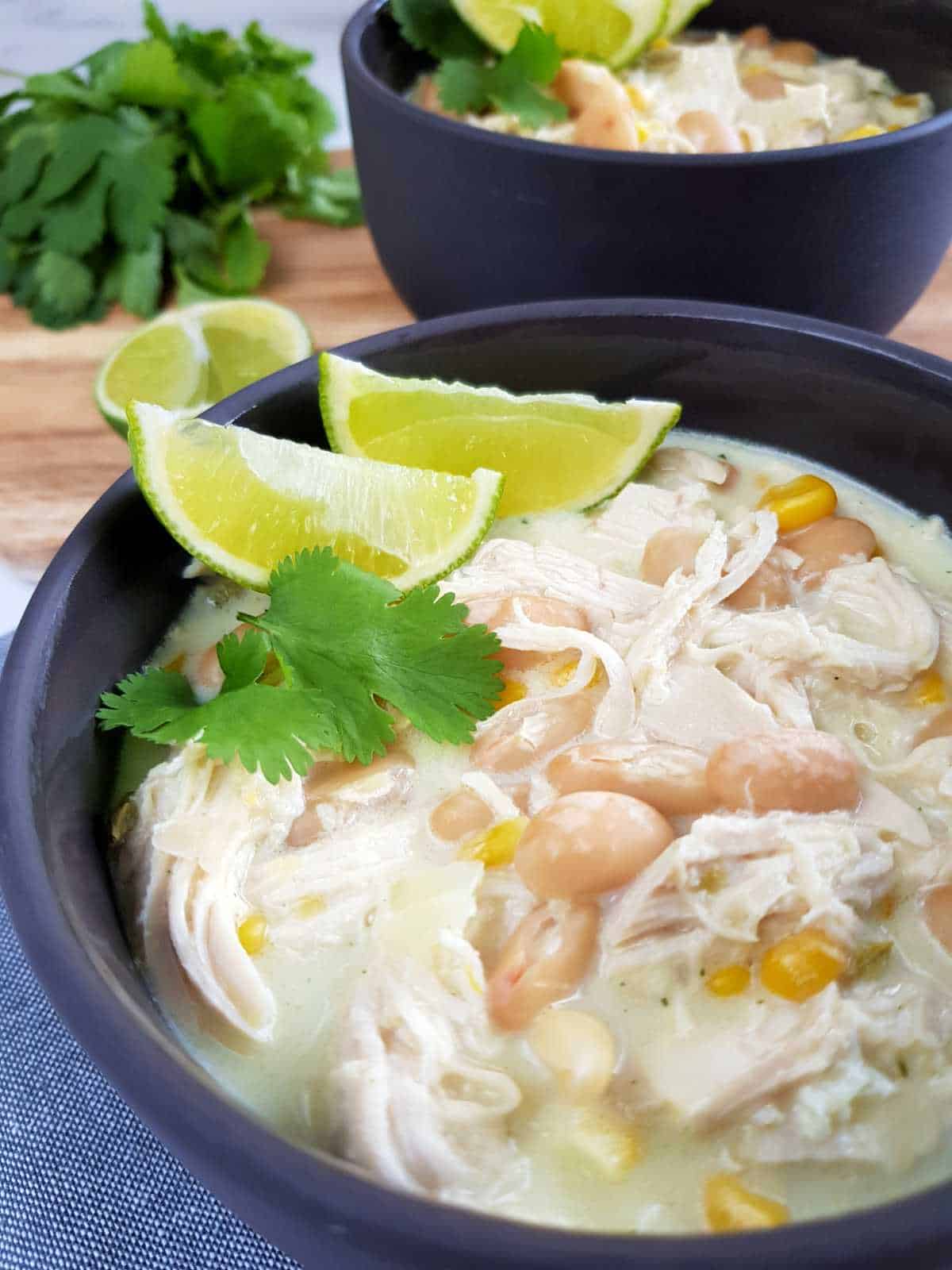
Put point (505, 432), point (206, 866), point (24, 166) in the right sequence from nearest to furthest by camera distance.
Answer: point (206, 866), point (505, 432), point (24, 166)

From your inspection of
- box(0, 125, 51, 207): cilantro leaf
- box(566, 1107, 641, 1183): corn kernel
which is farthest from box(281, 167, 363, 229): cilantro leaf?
box(566, 1107, 641, 1183): corn kernel

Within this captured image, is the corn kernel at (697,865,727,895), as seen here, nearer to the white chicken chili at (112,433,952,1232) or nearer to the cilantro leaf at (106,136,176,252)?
the white chicken chili at (112,433,952,1232)

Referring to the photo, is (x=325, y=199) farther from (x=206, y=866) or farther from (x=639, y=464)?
(x=206, y=866)

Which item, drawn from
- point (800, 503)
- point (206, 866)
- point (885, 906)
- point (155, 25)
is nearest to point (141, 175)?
point (155, 25)

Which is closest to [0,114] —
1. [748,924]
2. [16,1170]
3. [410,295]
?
[410,295]

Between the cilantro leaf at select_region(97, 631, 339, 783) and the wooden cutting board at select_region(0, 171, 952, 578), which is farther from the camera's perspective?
the wooden cutting board at select_region(0, 171, 952, 578)

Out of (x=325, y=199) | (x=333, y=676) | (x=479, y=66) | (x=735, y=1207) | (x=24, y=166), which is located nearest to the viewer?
(x=735, y=1207)
